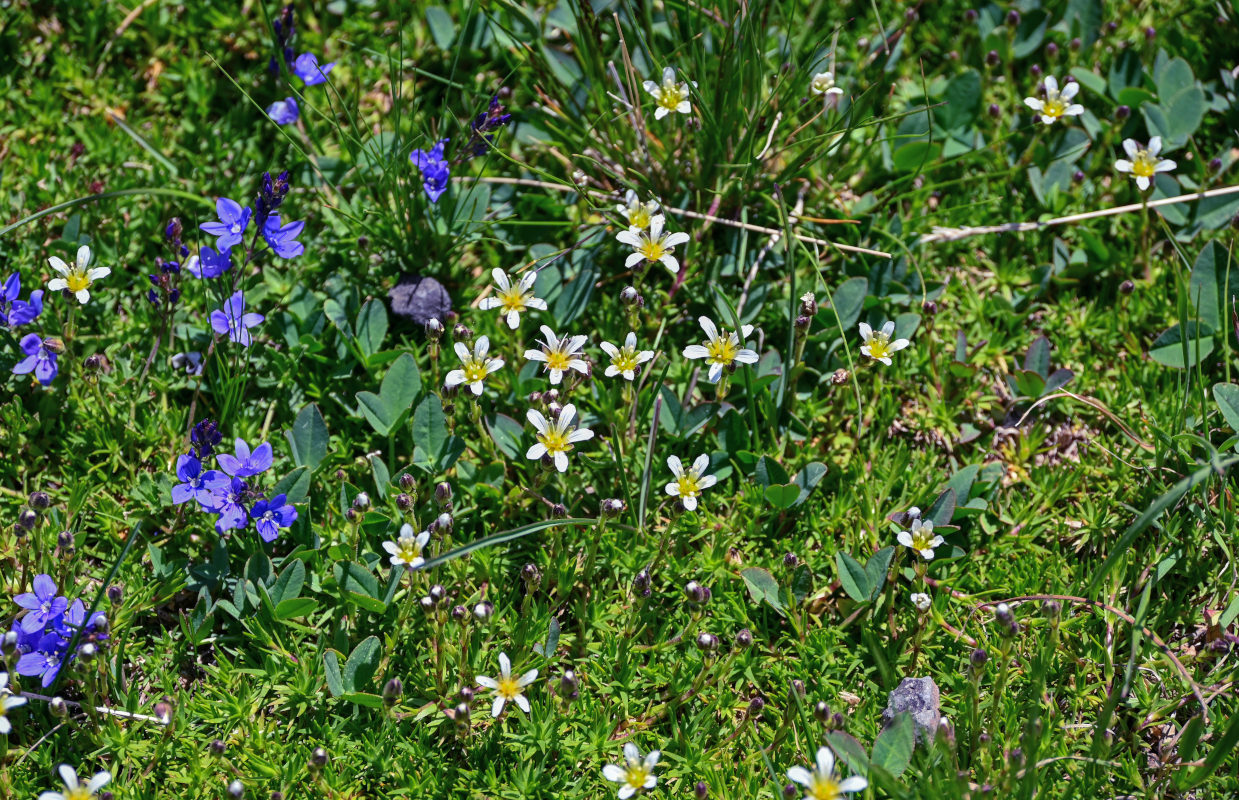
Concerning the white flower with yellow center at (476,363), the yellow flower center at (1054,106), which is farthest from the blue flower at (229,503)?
the yellow flower center at (1054,106)

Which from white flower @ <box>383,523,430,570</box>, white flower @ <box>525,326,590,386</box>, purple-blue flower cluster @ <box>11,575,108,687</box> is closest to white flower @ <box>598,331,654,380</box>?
white flower @ <box>525,326,590,386</box>

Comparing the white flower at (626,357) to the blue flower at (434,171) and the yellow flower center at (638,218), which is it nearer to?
the yellow flower center at (638,218)

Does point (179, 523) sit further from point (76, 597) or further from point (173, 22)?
point (173, 22)

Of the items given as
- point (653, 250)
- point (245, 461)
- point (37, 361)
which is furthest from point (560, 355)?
point (37, 361)

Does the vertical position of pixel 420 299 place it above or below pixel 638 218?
below

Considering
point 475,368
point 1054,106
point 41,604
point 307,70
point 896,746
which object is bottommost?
point 896,746

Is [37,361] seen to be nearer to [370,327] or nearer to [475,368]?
[370,327]

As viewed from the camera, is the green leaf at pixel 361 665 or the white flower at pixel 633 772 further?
the green leaf at pixel 361 665
